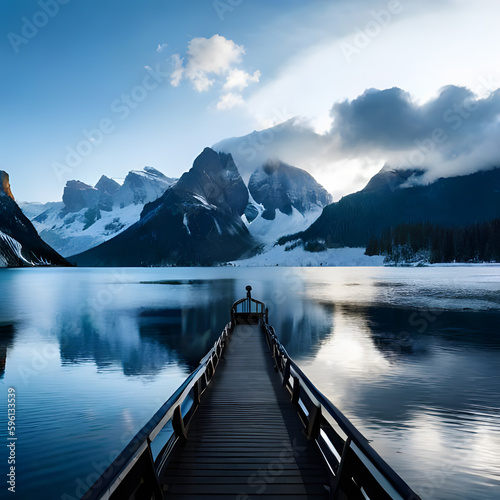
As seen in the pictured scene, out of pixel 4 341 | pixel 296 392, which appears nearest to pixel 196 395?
pixel 296 392

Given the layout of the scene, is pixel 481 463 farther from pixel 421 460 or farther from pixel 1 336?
pixel 1 336

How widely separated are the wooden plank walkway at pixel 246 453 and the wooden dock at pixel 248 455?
0.02 meters

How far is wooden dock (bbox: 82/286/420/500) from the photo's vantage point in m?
5.48

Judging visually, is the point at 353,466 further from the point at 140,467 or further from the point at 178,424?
the point at 178,424

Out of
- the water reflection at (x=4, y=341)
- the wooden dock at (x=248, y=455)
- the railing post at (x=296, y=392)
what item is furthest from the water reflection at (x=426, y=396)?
the water reflection at (x=4, y=341)

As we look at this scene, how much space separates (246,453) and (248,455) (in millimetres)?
151

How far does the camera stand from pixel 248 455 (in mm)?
8344

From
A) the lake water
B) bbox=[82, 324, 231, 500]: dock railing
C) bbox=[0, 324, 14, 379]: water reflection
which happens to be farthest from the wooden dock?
bbox=[0, 324, 14, 379]: water reflection

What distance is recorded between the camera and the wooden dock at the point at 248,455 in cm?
548

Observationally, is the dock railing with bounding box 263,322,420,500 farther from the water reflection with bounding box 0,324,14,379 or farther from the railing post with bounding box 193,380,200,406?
the water reflection with bounding box 0,324,14,379

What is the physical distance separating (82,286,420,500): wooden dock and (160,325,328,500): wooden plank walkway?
0.02 meters

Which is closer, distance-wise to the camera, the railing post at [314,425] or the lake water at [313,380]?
the railing post at [314,425]

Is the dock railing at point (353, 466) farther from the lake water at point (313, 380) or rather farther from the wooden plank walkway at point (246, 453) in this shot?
the lake water at point (313, 380)

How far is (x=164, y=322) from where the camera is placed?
156ft
